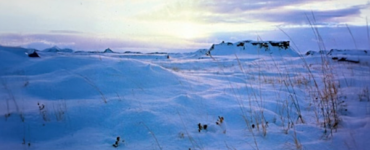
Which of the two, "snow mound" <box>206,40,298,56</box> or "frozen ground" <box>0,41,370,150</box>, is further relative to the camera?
"snow mound" <box>206,40,298,56</box>

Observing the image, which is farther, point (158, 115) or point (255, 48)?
point (255, 48)

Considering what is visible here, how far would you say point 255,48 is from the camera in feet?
64.5

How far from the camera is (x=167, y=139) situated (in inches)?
83.3

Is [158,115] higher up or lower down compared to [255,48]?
lower down

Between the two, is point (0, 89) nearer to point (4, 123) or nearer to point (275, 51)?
point (4, 123)

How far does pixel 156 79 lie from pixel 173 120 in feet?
5.74

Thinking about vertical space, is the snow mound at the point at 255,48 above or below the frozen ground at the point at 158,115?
above

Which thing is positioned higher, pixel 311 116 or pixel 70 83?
pixel 70 83

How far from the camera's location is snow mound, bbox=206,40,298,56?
749 inches

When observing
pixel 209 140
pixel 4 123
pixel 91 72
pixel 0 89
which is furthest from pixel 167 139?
pixel 0 89

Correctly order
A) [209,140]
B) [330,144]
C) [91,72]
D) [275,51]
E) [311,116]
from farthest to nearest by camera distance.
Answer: [275,51]
[91,72]
[311,116]
[209,140]
[330,144]

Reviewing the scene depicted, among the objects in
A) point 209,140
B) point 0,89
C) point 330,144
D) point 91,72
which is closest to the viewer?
point 330,144

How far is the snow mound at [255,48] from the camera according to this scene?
19.0 meters

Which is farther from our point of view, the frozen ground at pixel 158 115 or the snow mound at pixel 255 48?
the snow mound at pixel 255 48
